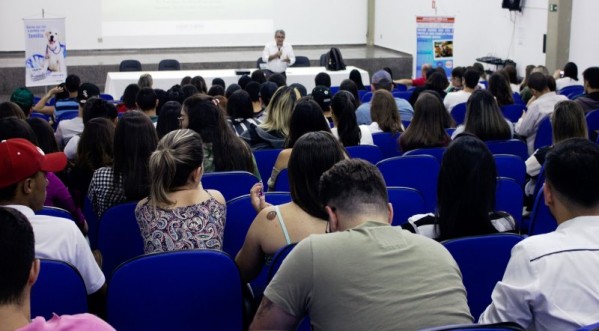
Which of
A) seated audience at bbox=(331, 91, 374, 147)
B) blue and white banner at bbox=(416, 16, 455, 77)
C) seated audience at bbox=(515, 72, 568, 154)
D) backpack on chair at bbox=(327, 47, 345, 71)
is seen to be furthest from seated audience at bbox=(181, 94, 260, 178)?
blue and white banner at bbox=(416, 16, 455, 77)

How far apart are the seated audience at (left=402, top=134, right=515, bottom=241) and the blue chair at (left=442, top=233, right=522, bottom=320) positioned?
23 centimetres

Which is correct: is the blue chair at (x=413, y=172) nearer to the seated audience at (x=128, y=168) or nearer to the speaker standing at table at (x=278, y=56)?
the seated audience at (x=128, y=168)

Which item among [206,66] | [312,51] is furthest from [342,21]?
[206,66]

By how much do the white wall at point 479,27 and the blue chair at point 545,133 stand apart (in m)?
6.16

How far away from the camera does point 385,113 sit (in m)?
5.78

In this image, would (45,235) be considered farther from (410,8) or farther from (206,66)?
(410,8)

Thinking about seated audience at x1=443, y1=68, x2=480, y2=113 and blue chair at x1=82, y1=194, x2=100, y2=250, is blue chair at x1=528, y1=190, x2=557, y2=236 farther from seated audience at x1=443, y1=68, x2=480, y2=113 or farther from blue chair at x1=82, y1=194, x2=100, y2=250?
seated audience at x1=443, y1=68, x2=480, y2=113

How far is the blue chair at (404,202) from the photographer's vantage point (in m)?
3.47

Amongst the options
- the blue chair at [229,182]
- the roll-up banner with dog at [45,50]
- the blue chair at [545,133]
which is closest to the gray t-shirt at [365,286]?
the blue chair at [229,182]

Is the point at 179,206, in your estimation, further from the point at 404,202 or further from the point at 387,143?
the point at 387,143

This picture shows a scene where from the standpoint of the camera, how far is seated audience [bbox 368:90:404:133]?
576cm

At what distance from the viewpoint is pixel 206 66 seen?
15.1 meters

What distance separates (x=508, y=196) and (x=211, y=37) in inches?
544

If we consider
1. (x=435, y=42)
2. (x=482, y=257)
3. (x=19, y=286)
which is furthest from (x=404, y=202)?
(x=435, y=42)
